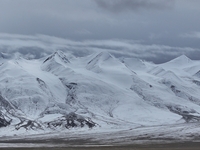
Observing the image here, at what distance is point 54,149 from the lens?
15862 cm

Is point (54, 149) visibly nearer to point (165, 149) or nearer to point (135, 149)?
point (135, 149)

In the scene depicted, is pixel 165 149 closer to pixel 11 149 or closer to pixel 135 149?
pixel 135 149

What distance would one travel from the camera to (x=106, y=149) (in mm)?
153375

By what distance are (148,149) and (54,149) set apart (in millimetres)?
34621

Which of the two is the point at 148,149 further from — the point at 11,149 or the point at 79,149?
the point at 11,149

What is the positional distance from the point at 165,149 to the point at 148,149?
23.0ft

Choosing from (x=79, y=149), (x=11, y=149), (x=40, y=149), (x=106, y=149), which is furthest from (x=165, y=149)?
(x=11, y=149)

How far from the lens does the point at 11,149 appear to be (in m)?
153

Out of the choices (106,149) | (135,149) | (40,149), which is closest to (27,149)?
(40,149)

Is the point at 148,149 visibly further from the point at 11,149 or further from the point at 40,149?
the point at 11,149

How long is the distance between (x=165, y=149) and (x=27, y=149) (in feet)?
164

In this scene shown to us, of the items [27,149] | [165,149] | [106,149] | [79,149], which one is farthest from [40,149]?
[165,149]

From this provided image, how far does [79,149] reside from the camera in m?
158

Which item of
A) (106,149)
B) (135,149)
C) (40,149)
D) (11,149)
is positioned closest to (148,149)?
(135,149)
